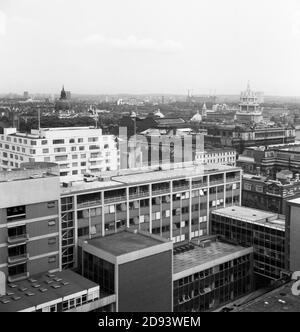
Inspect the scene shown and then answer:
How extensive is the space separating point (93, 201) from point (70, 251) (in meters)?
0.59

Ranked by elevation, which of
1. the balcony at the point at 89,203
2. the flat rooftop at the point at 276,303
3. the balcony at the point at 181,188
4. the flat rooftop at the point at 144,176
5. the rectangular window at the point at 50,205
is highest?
the flat rooftop at the point at 144,176

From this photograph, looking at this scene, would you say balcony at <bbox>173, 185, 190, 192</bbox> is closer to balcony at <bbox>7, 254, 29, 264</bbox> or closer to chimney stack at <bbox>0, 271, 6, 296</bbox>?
balcony at <bbox>7, 254, 29, 264</bbox>

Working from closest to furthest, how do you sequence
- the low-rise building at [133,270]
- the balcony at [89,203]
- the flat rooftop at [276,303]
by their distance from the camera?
the flat rooftop at [276,303] → the low-rise building at [133,270] → the balcony at [89,203]

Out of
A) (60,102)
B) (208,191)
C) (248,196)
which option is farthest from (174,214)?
(60,102)

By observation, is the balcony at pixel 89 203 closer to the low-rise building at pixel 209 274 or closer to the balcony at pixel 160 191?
the balcony at pixel 160 191

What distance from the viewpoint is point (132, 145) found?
12.7m

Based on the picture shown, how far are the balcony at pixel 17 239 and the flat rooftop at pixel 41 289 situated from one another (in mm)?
353

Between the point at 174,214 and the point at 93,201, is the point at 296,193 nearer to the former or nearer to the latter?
the point at 174,214

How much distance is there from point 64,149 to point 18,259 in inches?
237

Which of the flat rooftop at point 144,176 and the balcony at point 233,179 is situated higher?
the flat rooftop at point 144,176

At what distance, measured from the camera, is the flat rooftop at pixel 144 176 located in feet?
16.9

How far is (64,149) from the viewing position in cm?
1003

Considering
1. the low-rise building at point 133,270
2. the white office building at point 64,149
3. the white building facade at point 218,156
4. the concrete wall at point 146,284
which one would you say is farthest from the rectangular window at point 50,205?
the white building facade at point 218,156

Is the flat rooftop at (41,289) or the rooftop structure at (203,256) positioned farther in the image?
the rooftop structure at (203,256)
